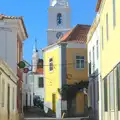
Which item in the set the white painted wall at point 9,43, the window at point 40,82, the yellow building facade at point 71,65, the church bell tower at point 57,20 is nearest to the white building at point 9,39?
the white painted wall at point 9,43

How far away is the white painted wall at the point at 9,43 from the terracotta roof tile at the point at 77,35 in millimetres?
16547

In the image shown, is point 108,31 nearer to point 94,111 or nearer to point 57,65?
point 94,111

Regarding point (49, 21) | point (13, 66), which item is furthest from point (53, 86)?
point (49, 21)

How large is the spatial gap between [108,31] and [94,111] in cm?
1616

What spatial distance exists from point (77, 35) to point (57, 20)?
1139 inches

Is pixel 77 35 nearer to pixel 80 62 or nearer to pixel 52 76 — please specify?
pixel 80 62

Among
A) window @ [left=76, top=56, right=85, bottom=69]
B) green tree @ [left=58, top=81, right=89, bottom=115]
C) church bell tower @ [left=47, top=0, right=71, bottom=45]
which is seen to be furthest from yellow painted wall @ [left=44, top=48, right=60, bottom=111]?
church bell tower @ [left=47, top=0, right=71, bottom=45]

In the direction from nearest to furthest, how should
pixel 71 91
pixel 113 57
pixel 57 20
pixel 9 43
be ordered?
pixel 113 57
pixel 9 43
pixel 71 91
pixel 57 20

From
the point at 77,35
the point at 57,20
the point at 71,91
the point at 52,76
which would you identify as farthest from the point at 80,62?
the point at 57,20

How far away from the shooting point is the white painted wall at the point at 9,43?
33875 millimetres

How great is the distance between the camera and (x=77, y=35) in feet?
171

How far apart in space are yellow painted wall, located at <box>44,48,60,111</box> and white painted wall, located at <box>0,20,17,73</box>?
16568 millimetres

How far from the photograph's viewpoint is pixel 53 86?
52062mm

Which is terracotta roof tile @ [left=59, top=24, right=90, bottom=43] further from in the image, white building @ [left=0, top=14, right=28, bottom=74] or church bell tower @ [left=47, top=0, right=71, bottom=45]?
church bell tower @ [left=47, top=0, right=71, bottom=45]
